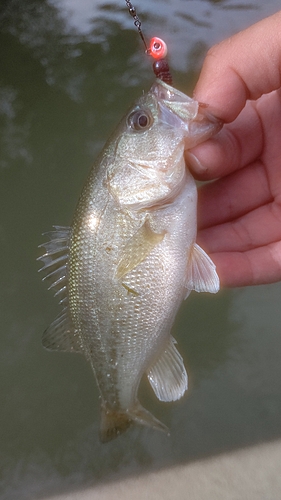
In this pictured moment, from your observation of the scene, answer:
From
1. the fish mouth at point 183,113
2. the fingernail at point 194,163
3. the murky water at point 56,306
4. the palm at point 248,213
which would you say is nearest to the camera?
the fish mouth at point 183,113

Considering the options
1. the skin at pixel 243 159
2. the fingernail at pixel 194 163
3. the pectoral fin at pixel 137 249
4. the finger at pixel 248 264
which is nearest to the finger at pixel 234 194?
the skin at pixel 243 159

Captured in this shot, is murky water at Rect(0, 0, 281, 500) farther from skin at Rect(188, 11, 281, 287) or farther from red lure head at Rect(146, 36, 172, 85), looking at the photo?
red lure head at Rect(146, 36, 172, 85)

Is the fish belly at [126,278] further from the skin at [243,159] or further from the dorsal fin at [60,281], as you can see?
the skin at [243,159]

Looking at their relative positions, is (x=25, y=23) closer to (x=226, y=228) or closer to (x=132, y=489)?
(x=226, y=228)

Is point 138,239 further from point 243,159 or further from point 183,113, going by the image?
point 243,159

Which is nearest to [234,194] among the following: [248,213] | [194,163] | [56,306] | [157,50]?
[248,213]

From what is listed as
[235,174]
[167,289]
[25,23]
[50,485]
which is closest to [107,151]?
[167,289]

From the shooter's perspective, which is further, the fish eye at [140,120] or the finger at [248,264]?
the finger at [248,264]

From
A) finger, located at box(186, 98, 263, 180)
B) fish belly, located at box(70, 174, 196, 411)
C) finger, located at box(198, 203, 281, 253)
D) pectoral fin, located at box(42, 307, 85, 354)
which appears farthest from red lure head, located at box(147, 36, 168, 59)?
pectoral fin, located at box(42, 307, 85, 354)
